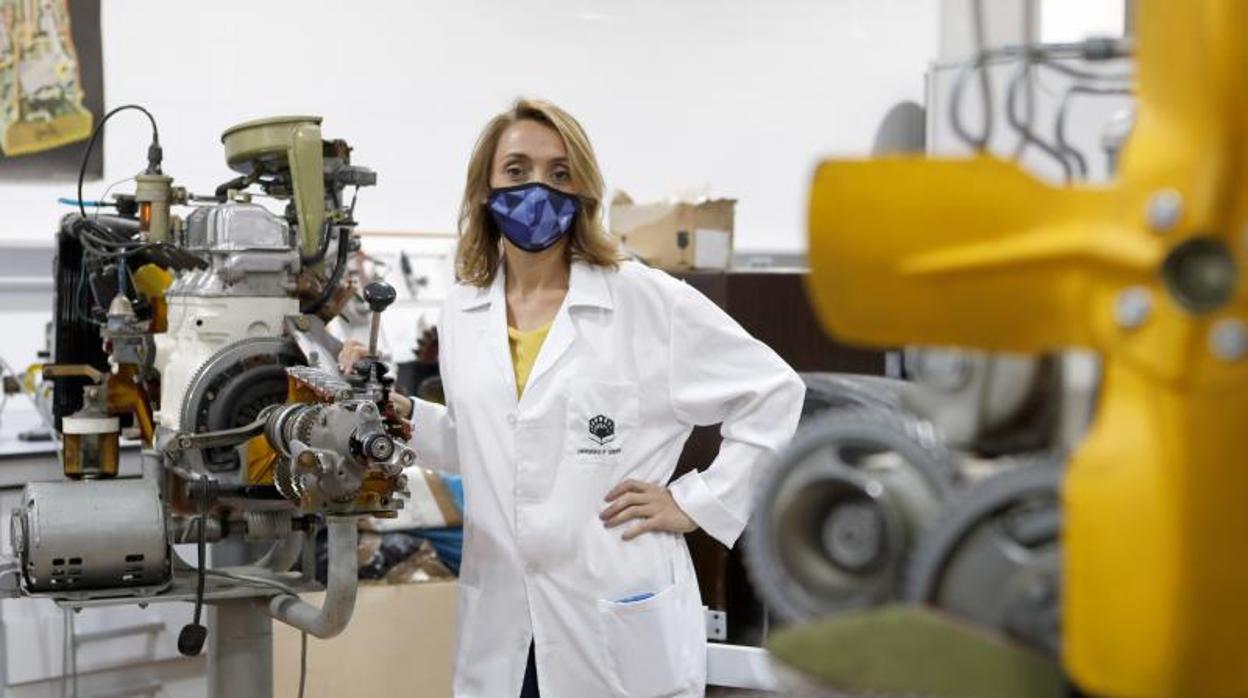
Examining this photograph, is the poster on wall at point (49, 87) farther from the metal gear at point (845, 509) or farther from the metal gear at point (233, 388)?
the metal gear at point (845, 509)

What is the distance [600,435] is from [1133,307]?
1.58 metres

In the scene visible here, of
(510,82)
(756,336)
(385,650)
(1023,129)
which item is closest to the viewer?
(1023,129)

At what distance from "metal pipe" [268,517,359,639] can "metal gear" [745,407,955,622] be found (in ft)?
4.20

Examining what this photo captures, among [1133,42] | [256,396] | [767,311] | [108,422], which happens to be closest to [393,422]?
[256,396]

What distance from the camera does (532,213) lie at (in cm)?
227

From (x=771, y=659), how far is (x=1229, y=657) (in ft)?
0.77

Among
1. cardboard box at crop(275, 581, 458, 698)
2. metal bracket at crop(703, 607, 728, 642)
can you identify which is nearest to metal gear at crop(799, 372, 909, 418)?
cardboard box at crop(275, 581, 458, 698)

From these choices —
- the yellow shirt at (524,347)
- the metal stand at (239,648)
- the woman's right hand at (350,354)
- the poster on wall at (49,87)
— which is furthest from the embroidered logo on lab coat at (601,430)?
the poster on wall at (49,87)

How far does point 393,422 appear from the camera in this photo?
1.99 meters

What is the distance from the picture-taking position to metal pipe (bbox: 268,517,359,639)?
6.73 feet

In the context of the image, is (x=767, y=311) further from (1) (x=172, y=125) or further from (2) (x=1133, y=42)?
(2) (x=1133, y=42)

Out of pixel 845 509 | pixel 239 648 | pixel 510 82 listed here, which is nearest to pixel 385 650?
pixel 239 648

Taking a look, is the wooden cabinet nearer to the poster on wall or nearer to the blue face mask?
the blue face mask

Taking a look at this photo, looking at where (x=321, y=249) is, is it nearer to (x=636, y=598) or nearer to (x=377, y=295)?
(x=377, y=295)
